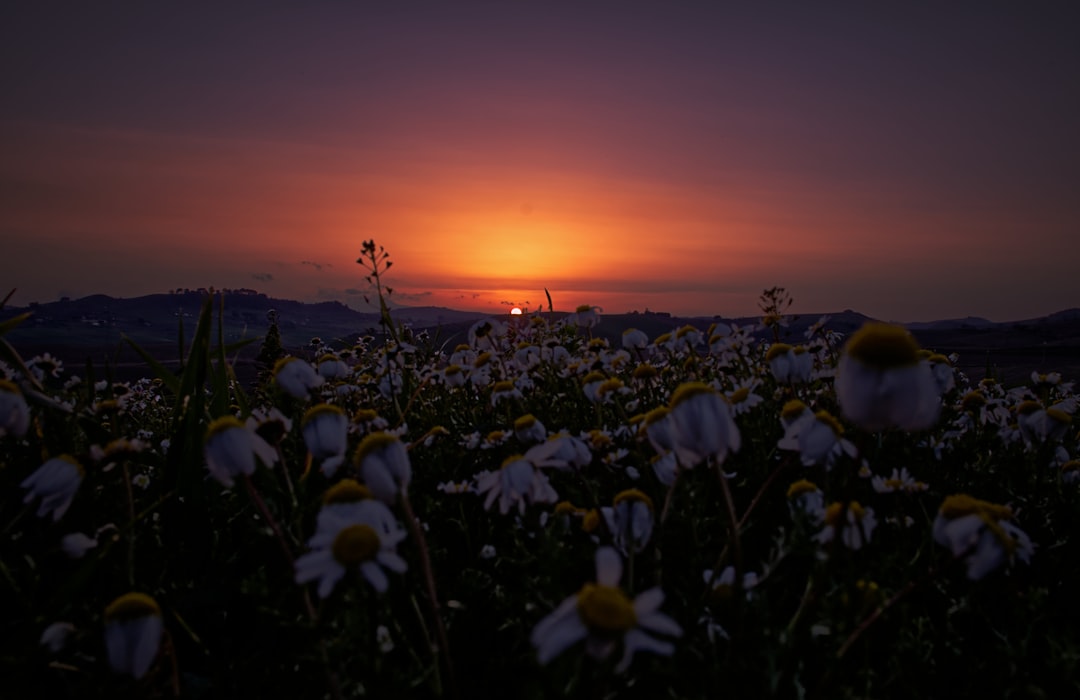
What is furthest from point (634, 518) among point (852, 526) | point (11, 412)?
point (11, 412)

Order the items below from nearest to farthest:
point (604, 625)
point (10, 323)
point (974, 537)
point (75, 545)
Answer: point (604, 625) < point (974, 537) < point (75, 545) < point (10, 323)

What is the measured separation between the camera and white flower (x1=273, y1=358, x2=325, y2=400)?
286cm

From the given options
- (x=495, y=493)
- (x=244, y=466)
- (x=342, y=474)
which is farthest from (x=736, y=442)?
(x=342, y=474)

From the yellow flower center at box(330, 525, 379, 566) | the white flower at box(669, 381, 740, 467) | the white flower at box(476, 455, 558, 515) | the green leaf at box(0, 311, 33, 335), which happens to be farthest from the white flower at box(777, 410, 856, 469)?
the green leaf at box(0, 311, 33, 335)

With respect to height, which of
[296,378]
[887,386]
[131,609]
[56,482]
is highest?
[887,386]

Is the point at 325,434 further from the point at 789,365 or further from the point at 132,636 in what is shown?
the point at 789,365

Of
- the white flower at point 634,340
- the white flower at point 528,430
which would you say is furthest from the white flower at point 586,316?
the white flower at point 528,430

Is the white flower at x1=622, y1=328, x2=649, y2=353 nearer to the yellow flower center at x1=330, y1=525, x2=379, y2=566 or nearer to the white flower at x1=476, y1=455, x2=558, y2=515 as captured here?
the white flower at x1=476, y1=455, x2=558, y2=515

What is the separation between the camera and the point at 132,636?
154cm

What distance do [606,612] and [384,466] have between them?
79 cm

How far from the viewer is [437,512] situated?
125 inches

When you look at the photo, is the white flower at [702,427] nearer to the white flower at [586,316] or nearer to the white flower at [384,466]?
the white flower at [384,466]

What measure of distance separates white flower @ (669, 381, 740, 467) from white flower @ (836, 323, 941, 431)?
33 centimetres

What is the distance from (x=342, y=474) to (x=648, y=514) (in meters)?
1.73
